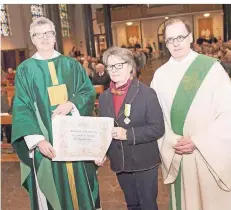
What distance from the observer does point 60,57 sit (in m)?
2.44

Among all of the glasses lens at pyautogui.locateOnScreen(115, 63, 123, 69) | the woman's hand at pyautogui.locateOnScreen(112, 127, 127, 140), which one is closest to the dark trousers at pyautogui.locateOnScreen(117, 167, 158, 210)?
the woman's hand at pyautogui.locateOnScreen(112, 127, 127, 140)

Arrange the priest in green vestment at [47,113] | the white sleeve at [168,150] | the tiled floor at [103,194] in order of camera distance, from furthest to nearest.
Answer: the tiled floor at [103,194]
the priest in green vestment at [47,113]
the white sleeve at [168,150]

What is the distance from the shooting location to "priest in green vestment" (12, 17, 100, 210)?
232 cm

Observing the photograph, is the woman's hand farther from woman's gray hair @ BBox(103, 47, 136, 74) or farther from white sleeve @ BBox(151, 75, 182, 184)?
woman's gray hair @ BBox(103, 47, 136, 74)

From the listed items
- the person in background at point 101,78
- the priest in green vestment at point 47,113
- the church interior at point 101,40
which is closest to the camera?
the priest in green vestment at point 47,113

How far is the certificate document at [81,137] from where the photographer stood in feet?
7.02

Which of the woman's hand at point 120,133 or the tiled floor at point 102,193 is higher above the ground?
the woman's hand at point 120,133

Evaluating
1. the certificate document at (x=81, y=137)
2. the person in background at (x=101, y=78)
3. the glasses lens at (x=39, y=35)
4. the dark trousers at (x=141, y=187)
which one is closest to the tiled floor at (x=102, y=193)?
the dark trousers at (x=141, y=187)

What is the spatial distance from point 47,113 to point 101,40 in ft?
77.0

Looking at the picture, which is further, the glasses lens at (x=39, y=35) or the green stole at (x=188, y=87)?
the glasses lens at (x=39, y=35)

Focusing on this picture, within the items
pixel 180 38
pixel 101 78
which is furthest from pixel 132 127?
pixel 101 78

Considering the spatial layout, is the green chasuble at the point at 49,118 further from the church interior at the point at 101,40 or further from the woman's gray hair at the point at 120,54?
the church interior at the point at 101,40

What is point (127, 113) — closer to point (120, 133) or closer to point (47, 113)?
point (120, 133)

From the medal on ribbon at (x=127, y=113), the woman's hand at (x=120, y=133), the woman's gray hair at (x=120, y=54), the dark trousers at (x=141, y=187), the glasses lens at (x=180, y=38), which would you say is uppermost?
the glasses lens at (x=180, y=38)
